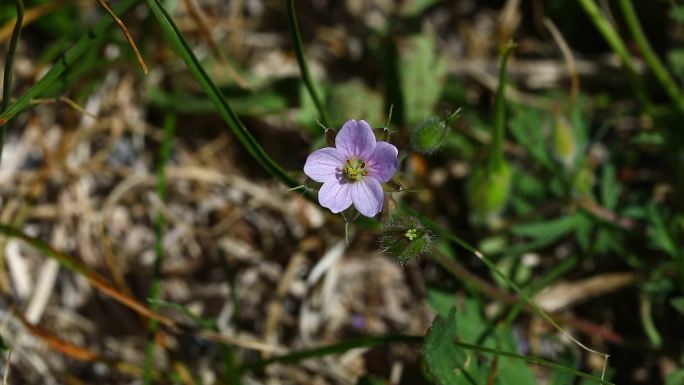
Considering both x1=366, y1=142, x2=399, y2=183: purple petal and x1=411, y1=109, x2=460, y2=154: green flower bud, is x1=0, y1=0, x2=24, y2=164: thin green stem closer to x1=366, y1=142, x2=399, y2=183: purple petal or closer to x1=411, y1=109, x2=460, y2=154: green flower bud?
x1=366, y1=142, x2=399, y2=183: purple petal

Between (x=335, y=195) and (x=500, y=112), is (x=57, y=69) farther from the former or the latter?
(x=500, y=112)

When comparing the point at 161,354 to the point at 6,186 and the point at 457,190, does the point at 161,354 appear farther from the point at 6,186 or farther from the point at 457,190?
the point at 457,190

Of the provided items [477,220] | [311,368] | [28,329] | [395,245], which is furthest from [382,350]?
[28,329]

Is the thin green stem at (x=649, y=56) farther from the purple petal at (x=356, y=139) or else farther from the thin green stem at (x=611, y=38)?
the purple petal at (x=356, y=139)

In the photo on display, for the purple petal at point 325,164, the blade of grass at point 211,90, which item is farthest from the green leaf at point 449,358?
the blade of grass at point 211,90

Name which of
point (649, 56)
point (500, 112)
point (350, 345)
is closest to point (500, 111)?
point (500, 112)

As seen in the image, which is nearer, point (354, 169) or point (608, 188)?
point (354, 169)
